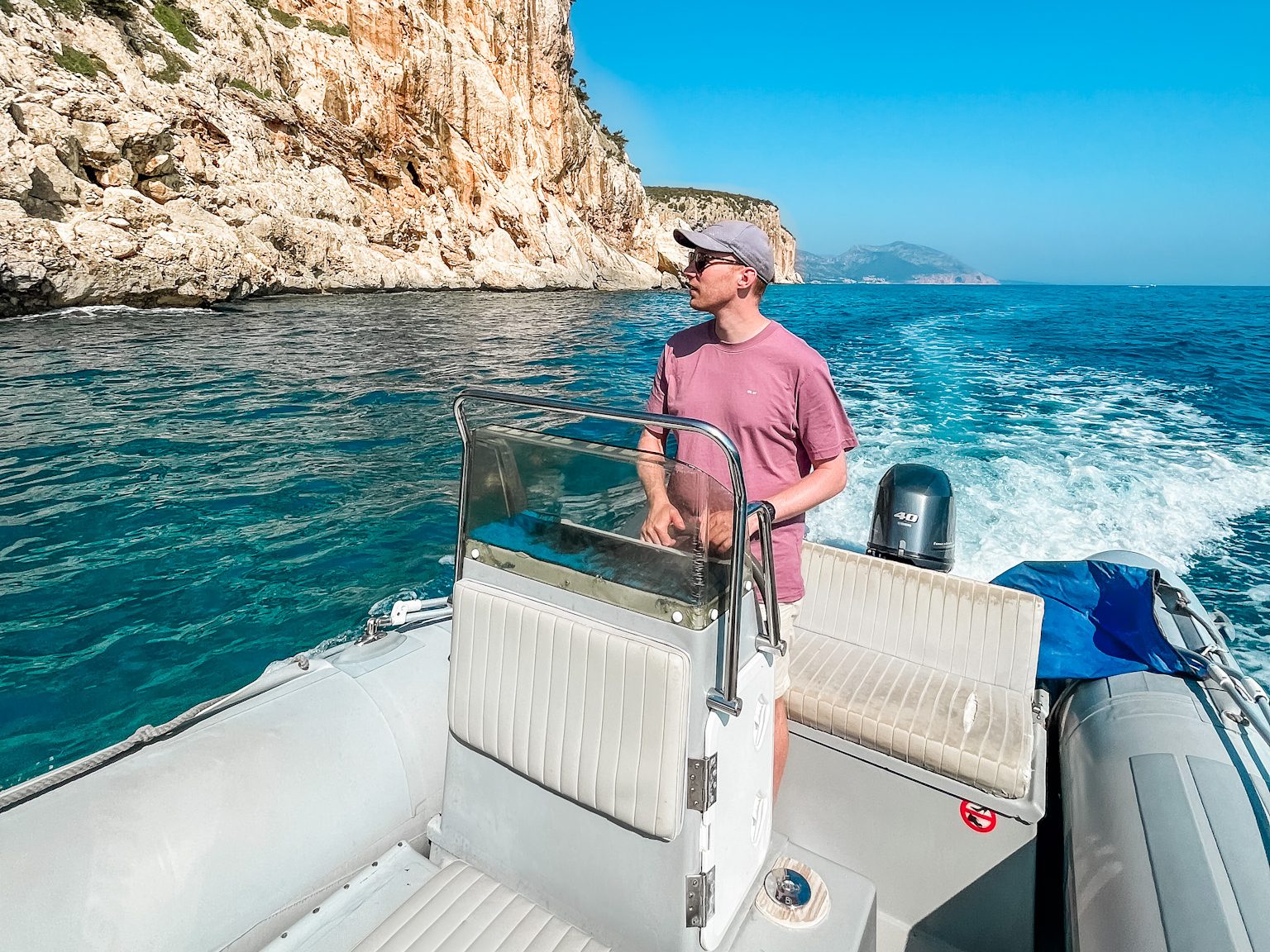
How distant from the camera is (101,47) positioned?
1978cm

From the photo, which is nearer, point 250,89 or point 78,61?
point 78,61

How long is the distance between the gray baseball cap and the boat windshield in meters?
0.73

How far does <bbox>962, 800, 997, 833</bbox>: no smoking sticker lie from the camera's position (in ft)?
7.25

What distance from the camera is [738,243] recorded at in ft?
6.48

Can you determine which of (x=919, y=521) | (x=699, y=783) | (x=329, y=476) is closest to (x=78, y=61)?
(x=329, y=476)

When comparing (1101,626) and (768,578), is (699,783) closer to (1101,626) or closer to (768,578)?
(768,578)

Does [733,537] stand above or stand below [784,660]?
above

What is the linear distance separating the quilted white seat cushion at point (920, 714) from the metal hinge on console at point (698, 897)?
1.01 metres

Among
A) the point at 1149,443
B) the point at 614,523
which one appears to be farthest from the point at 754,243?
the point at 1149,443

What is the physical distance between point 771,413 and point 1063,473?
6.61 m

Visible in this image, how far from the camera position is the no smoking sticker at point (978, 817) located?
7.25 feet

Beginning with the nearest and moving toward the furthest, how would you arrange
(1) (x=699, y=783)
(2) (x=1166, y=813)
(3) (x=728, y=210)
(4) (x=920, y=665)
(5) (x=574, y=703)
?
(1) (x=699, y=783)
(5) (x=574, y=703)
(2) (x=1166, y=813)
(4) (x=920, y=665)
(3) (x=728, y=210)

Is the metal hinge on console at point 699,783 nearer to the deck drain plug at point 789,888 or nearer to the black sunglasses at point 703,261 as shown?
the deck drain plug at point 789,888

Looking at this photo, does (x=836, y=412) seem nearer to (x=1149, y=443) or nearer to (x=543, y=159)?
(x=1149, y=443)
